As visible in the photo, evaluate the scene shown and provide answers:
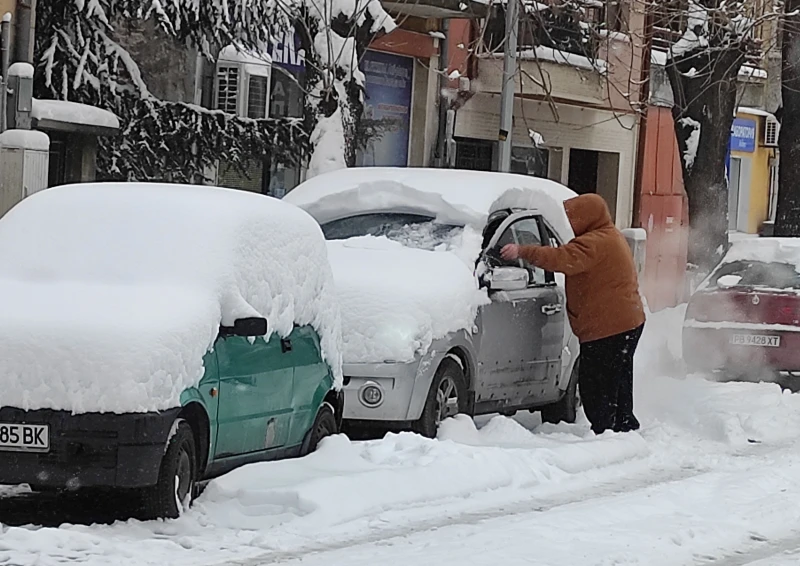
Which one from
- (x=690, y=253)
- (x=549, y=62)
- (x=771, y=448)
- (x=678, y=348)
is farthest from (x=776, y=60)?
(x=771, y=448)

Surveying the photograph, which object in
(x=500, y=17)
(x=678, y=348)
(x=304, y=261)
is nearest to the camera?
(x=304, y=261)

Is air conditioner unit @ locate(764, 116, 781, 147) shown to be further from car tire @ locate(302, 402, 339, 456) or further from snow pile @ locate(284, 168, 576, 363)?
car tire @ locate(302, 402, 339, 456)

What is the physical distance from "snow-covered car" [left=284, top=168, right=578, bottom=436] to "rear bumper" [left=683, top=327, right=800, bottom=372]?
3.31 metres

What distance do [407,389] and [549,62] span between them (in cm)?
1765

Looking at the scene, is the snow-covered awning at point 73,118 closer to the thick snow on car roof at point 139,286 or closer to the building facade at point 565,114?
the building facade at point 565,114

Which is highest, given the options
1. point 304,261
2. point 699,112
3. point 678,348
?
point 699,112

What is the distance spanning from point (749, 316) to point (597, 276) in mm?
4388

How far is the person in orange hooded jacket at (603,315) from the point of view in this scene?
1236 cm

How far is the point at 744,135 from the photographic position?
41.5m

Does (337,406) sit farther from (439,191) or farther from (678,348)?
(678,348)

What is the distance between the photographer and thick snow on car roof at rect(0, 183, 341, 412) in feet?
25.6

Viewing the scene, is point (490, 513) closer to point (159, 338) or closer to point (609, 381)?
point (159, 338)

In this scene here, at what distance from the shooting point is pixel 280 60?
2231 centimetres

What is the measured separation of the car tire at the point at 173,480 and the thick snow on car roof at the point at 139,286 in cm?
27
